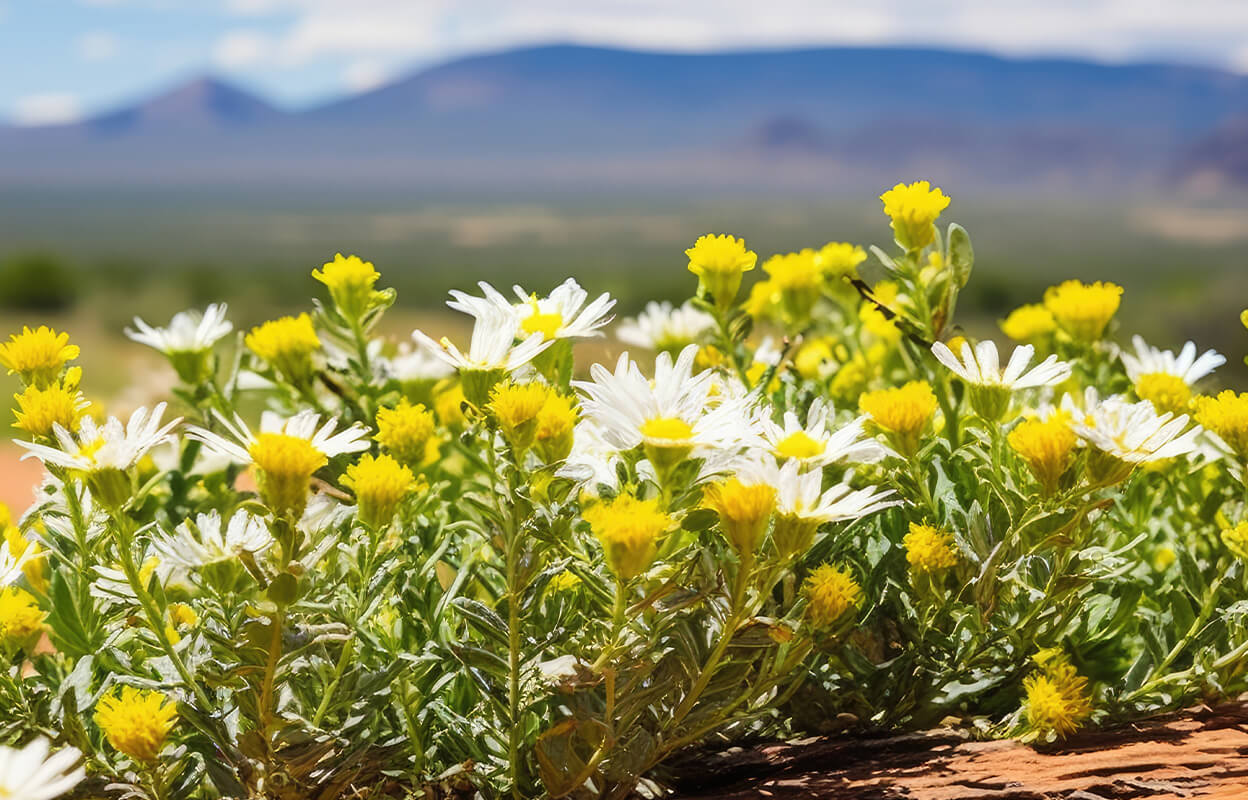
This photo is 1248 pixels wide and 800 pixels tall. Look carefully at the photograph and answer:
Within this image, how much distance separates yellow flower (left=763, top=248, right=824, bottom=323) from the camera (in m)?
1.91

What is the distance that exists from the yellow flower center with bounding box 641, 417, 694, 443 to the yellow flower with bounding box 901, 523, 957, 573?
340mm

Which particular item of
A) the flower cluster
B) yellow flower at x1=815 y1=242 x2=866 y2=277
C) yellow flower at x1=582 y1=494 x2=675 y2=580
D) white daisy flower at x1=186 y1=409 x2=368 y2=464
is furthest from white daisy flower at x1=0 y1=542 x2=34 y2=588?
yellow flower at x1=815 y1=242 x2=866 y2=277

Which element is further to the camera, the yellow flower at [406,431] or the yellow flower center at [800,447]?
the yellow flower at [406,431]

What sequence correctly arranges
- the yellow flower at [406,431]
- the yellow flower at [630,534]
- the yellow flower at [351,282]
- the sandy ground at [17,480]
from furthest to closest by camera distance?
the sandy ground at [17,480] → the yellow flower at [351,282] → the yellow flower at [406,431] → the yellow flower at [630,534]

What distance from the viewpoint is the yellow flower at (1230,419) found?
139cm

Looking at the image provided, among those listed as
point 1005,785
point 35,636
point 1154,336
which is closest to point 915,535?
point 1005,785

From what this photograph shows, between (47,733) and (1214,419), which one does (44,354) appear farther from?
(1214,419)

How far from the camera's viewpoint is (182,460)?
6.15ft

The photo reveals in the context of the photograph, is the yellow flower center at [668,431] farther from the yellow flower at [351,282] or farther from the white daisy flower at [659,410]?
the yellow flower at [351,282]

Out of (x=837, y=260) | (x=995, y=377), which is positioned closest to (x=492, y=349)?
(x=995, y=377)

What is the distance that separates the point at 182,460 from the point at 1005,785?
1285mm

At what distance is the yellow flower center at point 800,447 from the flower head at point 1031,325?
100 cm

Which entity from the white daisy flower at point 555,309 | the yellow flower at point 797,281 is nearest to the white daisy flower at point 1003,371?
the white daisy flower at point 555,309

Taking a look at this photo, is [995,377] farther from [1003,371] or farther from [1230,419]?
[1230,419]
